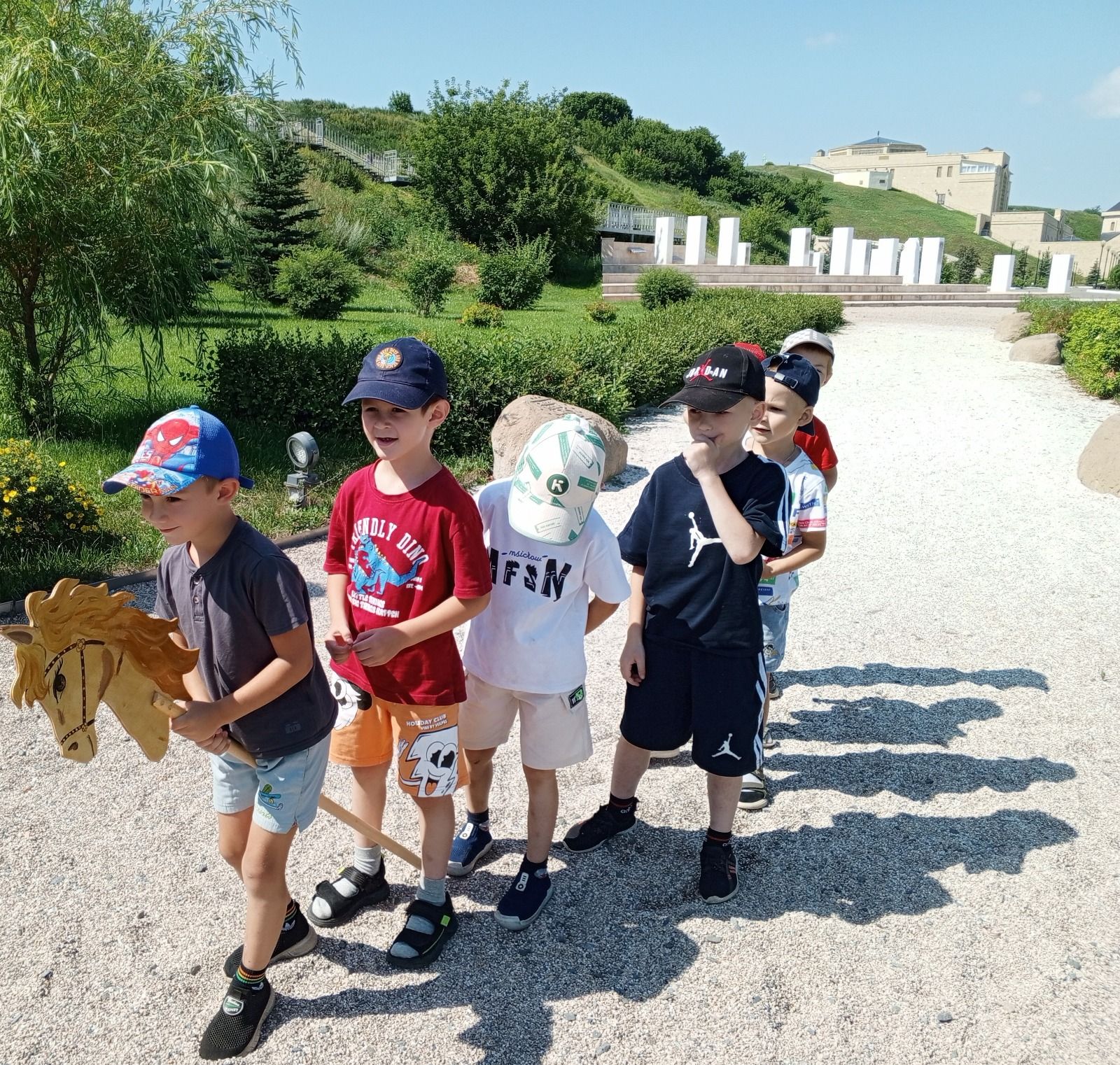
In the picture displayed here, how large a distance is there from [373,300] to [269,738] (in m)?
20.2

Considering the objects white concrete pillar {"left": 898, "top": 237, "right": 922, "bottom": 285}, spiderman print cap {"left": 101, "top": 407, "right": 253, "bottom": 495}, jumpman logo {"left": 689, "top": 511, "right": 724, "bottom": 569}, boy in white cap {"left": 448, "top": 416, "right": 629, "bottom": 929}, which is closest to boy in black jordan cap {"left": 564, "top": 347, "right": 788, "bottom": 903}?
jumpman logo {"left": 689, "top": 511, "right": 724, "bottom": 569}

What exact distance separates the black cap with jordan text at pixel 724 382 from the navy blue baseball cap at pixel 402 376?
0.73m

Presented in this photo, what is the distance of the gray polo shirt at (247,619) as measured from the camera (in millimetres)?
2092

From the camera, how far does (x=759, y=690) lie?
2.85 metres

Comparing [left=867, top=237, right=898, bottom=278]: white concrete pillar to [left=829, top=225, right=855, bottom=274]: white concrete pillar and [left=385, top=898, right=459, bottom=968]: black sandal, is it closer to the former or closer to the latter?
[left=829, top=225, right=855, bottom=274]: white concrete pillar

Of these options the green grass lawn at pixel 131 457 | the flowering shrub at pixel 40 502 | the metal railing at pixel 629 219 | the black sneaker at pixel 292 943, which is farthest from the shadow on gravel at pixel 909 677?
the metal railing at pixel 629 219

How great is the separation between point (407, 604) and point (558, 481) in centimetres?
54

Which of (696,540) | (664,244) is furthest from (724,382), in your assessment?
(664,244)

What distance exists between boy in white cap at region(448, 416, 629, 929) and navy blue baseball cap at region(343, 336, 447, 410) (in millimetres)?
339

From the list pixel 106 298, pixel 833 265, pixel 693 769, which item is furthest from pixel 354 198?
pixel 693 769

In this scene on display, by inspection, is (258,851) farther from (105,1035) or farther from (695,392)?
(695,392)

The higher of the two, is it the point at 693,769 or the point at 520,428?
the point at 520,428

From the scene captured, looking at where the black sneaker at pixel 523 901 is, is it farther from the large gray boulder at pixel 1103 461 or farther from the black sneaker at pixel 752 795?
the large gray boulder at pixel 1103 461

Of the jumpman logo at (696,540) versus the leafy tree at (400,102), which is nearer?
the jumpman logo at (696,540)
